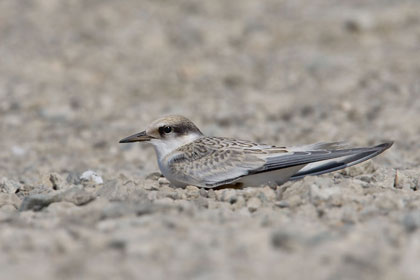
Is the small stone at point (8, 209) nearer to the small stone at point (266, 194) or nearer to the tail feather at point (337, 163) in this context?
the small stone at point (266, 194)

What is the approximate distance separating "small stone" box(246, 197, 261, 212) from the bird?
609 millimetres

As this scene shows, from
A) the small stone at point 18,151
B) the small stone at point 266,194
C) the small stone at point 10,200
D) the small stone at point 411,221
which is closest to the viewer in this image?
the small stone at point 411,221

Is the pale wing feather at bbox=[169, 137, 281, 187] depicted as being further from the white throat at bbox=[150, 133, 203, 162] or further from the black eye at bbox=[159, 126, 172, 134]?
the black eye at bbox=[159, 126, 172, 134]

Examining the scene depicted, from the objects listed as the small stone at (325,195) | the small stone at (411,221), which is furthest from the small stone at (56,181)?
the small stone at (411,221)

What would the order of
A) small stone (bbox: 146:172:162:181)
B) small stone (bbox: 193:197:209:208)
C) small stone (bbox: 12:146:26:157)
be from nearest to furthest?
small stone (bbox: 193:197:209:208)
small stone (bbox: 146:172:162:181)
small stone (bbox: 12:146:26:157)

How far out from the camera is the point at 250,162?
5848mm

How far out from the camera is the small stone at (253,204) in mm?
5062

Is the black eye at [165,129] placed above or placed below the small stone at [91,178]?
above

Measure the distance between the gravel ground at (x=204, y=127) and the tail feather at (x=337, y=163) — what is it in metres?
0.15

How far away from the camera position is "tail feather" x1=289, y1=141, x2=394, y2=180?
5.79 m

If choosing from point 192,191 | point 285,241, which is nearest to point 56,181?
point 192,191

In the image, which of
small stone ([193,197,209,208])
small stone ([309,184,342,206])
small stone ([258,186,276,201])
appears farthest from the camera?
small stone ([258,186,276,201])

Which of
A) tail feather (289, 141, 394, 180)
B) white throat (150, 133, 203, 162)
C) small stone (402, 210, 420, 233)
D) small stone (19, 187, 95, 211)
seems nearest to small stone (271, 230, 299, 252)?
small stone (402, 210, 420, 233)

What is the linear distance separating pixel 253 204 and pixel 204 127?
5343 millimetres
